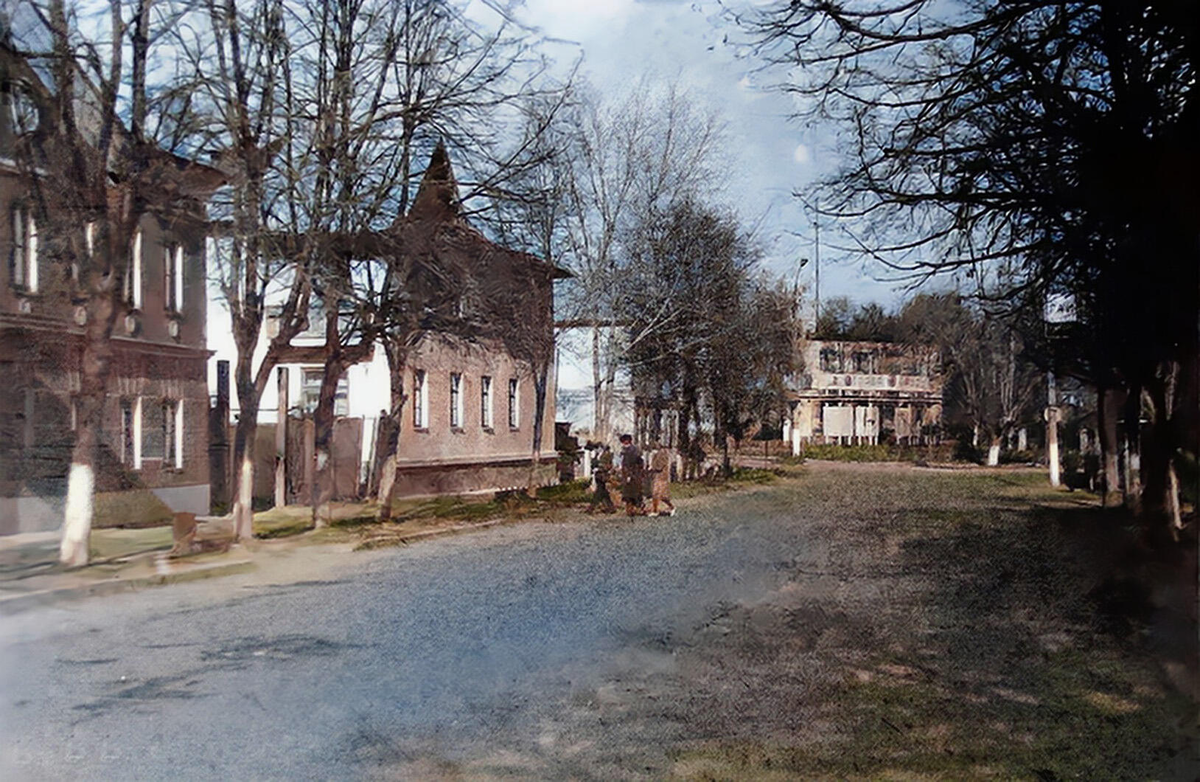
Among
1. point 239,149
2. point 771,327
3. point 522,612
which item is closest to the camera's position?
point 239,149

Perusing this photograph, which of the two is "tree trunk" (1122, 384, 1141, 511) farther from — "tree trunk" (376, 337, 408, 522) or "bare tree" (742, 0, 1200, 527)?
"tree trunk" (376, 337, 408, 522)

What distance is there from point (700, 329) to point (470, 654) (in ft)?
2.92

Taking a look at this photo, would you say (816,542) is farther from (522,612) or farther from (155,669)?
(155,669)

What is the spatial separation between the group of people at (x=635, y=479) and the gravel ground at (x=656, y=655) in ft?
0.15

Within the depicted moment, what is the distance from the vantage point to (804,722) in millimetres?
2100

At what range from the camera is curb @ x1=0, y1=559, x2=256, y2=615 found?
1.93 metres

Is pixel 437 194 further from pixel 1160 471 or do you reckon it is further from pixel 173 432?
pixel 1160 471

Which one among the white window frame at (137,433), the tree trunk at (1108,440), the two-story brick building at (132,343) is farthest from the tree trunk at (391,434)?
the tree trunk at (1108,440)

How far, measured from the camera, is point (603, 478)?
2043 mm

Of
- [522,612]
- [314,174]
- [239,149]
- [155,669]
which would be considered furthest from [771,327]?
[155,669]

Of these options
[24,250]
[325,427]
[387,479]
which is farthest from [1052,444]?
[24,250]

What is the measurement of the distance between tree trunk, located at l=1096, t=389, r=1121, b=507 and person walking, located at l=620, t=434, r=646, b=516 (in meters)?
1.09

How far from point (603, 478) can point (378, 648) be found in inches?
24.4

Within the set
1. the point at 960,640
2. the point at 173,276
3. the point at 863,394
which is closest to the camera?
the point at 173,276
